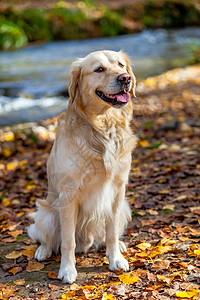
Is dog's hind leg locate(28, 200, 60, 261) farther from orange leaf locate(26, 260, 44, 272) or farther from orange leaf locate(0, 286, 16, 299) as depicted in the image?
orange leaf locate(0, 286, 16, 299)

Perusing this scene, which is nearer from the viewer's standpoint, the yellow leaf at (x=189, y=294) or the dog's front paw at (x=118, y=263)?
the yellow leaf at (x=189, y=294)

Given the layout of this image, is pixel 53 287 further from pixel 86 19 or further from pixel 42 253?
pixel 86 19

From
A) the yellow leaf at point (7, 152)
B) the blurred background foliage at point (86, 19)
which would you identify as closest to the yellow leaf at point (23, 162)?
the yellow leaf at point (7, 152)

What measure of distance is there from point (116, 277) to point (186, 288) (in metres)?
0.55

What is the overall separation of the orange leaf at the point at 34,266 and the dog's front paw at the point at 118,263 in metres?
0.57

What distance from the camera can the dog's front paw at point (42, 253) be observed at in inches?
121

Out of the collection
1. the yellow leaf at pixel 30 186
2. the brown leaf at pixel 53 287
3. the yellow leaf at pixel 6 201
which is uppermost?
the brown leaf at pixel 53 287

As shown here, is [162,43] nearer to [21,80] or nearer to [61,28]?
[61,28]

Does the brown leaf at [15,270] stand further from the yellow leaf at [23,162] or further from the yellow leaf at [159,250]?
the yellow leaf at [23,162]

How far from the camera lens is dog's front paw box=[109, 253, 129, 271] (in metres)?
2.83

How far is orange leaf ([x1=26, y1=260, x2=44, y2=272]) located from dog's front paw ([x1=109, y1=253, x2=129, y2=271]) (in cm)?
57

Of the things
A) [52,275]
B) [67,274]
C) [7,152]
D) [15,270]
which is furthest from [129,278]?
[7,152]

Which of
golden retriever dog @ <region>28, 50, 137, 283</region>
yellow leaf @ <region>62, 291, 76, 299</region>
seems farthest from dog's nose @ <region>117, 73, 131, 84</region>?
yellow leaf @ <region>62, 291, 76, 299</region>

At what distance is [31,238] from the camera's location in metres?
3.46
